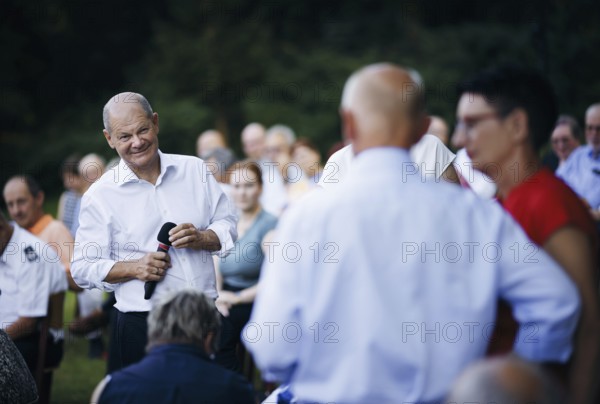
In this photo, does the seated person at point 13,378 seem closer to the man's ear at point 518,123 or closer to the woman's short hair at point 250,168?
the man's ear at point 518,123

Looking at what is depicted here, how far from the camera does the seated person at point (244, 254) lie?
23.0 feet

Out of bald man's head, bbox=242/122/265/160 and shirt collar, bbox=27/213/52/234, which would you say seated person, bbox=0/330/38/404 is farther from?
bald man's head, bbox=242/122/265/160

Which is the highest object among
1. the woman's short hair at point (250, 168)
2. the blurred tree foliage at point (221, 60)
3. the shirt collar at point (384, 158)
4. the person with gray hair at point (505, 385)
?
the blurred tree foliage at point (221, 60)

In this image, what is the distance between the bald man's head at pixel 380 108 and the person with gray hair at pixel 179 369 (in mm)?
1155

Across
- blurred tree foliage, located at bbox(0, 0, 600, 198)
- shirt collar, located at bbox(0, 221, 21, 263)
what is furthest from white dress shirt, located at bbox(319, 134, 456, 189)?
blurred tree foliage, located at bbox(0, 0, 600, 198)

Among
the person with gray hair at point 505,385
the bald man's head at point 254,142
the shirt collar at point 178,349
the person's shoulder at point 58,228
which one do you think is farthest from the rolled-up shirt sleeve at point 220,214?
the bald man's head at point 254,142

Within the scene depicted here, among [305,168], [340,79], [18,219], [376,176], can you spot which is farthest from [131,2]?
[376,176]

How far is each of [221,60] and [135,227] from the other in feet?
62.9

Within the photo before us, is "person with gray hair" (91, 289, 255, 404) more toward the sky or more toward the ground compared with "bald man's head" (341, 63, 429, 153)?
more toward the ground

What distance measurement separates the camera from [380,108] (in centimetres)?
253

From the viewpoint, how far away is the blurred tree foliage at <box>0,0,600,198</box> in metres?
22.5

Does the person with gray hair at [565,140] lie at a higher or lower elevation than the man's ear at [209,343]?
higher

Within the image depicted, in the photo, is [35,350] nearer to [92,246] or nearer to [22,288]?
[22,288]

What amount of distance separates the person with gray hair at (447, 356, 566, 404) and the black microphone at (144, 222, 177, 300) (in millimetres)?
2403
